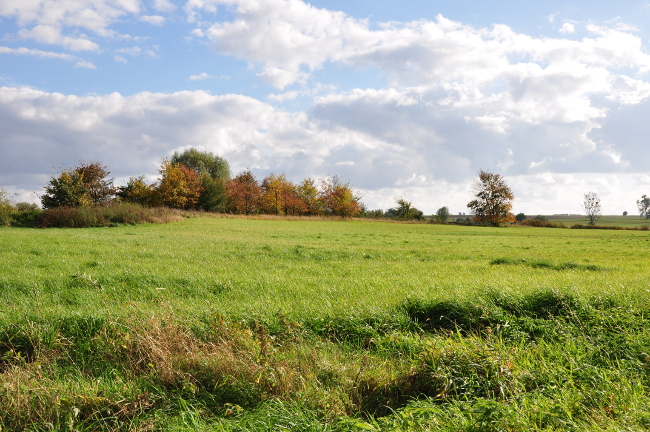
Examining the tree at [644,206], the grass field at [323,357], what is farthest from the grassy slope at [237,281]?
the tree at [644,206]

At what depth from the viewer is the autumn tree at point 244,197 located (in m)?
77.5

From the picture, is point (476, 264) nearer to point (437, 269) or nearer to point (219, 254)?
point (437, 269)

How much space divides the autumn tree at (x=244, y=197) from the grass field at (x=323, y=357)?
69.1m

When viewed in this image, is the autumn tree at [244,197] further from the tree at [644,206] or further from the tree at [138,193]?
the tree at [644,206]

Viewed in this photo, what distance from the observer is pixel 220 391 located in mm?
4535

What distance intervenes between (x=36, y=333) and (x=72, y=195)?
154 feet

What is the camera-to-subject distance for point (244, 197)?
79188mm

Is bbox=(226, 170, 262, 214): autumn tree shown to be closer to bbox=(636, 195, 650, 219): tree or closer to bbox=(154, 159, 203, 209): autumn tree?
bbox=(154, 159, 203, 209): autumn tree

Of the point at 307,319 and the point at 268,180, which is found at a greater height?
the point at 268,180

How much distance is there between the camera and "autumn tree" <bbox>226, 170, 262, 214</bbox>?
77500 mm

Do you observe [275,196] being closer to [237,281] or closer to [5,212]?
[5,212]

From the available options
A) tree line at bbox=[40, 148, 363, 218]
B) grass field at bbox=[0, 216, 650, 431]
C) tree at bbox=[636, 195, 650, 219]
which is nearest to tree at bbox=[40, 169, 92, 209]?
tree line at bbox=[40, 148, 363, 218]

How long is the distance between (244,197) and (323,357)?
76027 millimetres

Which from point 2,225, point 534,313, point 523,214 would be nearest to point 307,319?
point 534,313
